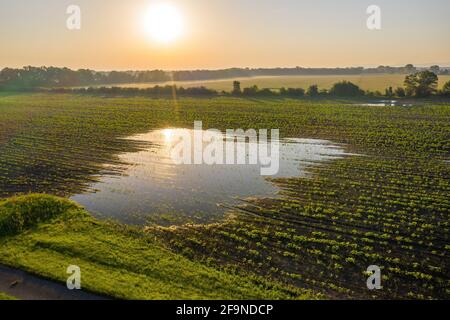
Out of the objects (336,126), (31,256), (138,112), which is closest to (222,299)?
(31,256)

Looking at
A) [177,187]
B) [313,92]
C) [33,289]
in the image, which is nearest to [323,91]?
[313,92]

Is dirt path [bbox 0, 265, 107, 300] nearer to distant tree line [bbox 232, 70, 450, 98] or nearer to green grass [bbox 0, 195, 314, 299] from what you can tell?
green grass [bbox 0, 195, 314, 299]

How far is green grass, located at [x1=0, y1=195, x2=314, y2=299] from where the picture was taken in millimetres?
13906

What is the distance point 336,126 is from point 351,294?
120 feet

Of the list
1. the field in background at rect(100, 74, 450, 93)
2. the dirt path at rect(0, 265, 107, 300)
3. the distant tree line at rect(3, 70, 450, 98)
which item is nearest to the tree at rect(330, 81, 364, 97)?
the distant tree line at rect(3, 70, 450, 98)

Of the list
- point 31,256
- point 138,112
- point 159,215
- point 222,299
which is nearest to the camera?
point 222,299

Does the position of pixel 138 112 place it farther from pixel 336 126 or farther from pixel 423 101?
pixel 423 101

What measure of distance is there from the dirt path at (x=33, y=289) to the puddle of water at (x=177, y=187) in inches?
251

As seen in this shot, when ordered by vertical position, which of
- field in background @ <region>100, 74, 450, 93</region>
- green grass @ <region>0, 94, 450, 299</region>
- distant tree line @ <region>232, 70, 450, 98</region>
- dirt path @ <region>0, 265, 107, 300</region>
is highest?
field in background @ <region>100, 74, 450, 93</region>

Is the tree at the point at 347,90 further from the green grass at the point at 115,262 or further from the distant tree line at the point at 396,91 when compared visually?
the green grass at the point at 115,262

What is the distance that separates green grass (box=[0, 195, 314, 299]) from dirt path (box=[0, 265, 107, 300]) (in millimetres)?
257

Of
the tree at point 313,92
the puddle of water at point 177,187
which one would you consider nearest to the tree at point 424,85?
the tree at point 313,92

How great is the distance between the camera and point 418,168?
29.2 metres

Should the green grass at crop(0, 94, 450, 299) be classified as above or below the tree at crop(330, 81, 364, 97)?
below
